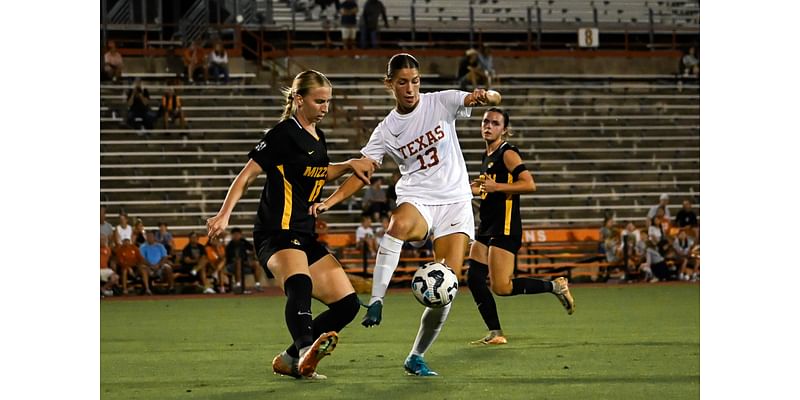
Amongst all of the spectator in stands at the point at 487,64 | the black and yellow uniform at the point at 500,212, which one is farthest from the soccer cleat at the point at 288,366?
the spectator in stands at the point at 487,64

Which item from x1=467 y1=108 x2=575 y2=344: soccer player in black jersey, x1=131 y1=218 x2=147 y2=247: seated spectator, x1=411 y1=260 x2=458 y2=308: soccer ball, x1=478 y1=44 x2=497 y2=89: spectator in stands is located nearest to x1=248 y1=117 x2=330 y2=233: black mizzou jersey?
x1=411 y1=260 x2=458 y2=308: soccer ball

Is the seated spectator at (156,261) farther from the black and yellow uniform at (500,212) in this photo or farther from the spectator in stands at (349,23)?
the spectator in stands at (349,23)

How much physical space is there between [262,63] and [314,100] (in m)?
22.5

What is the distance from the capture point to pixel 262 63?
30391mm

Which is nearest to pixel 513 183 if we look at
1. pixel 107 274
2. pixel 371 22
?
pixel 107 274

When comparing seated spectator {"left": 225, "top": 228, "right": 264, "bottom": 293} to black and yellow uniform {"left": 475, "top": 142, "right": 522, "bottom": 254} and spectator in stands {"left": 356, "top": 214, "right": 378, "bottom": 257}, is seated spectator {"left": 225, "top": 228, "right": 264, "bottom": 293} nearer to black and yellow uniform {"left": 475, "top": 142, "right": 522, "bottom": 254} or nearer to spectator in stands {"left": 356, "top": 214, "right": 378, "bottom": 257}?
spectator in stands {"left": 356, "top": 214, "right": 378, "bottom": 257}

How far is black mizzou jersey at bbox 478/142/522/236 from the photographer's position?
1112 cm

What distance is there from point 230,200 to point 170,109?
20.4 metres

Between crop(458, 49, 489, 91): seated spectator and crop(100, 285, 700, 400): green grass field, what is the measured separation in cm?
1220

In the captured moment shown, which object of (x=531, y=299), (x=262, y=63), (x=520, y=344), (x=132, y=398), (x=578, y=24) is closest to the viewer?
(x=132, y=398)

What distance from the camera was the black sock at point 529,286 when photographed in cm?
1125
